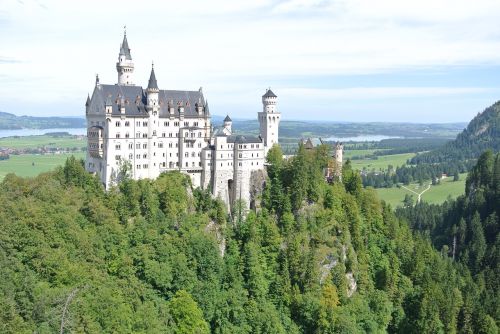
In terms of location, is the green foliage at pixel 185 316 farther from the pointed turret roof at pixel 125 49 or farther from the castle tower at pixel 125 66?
the pointed turret roof at pixel 125 49

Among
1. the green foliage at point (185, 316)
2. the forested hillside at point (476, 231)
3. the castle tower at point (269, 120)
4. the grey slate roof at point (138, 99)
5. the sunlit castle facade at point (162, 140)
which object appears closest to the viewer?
the green foliage at point (185, 316)

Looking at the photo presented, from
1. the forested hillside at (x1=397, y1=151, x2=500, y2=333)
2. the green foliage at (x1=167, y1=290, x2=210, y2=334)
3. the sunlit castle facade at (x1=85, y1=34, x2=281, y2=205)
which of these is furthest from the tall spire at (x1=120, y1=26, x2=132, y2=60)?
the forested hillside at (x1=397, y1=151, x2=500, y2=333)

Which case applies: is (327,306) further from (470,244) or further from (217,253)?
(470,244)

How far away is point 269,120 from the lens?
104m

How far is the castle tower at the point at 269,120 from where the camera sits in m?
103

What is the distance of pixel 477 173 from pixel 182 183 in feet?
292

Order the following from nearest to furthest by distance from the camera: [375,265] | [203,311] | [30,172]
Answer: [203,311], [375,265], [30,172]

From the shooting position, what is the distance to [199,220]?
3570 inches

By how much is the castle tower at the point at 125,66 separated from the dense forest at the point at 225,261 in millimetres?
18199

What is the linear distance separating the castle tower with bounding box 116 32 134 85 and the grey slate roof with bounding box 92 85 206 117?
171 inches

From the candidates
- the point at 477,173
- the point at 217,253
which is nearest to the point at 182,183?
the point at 217,253

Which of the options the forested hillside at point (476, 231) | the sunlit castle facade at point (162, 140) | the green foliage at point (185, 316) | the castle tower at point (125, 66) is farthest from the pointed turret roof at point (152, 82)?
the forested hillside at point (476, 231)

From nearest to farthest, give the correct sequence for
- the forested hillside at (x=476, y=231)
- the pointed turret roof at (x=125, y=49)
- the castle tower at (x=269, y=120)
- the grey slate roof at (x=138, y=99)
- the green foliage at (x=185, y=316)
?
the green foliage at (x=185, y=316)
the grey slate roof at (x=138, y=99)
the pointed turret roof at (x=125, y=49)
the forested hillside at (x=476, y=231)
the castle tower at (x=269, y=120)

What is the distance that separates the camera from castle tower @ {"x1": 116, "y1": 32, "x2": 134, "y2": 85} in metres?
97.1
